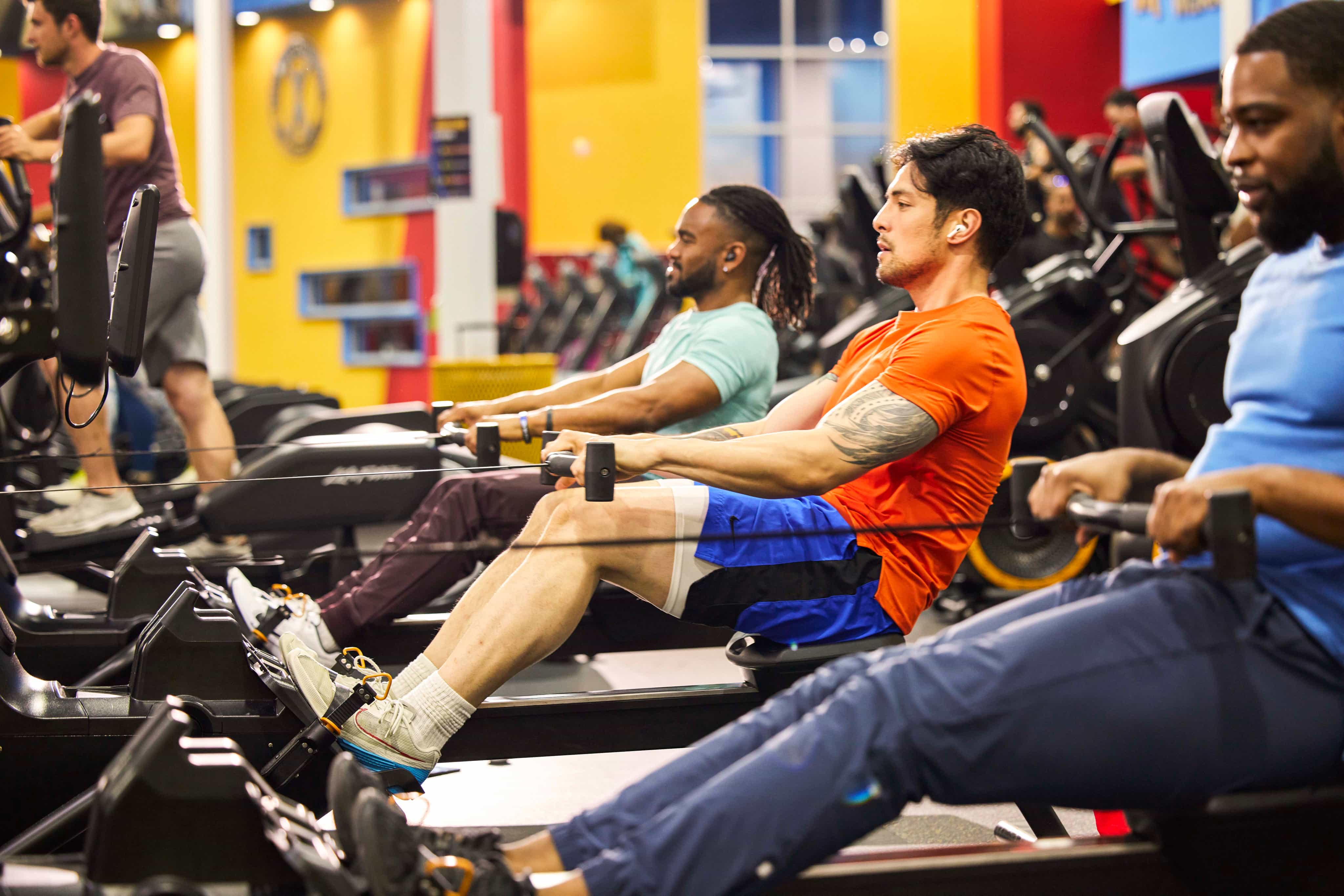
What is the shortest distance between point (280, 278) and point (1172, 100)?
10.3 m

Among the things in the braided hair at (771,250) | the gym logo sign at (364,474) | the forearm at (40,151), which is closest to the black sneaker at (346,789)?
the braided hair at (771,250)

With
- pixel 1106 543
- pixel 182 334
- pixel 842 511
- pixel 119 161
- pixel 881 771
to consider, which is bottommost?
pixel 1106 543

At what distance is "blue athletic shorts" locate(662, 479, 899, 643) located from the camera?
2002mm

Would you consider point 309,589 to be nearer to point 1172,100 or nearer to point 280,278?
point 1172,100

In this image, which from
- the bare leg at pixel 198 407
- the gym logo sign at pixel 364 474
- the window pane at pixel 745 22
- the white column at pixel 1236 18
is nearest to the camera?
the gym logo sign at pixel 364 474

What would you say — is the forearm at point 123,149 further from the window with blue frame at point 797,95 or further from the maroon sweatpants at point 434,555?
the window with blue frame at point 797,95

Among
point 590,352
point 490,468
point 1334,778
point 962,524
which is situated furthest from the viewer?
point 590,352

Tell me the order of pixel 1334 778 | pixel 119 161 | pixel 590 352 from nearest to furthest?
pixel 1334 778 < pixel 119 161 < pixel 590 352

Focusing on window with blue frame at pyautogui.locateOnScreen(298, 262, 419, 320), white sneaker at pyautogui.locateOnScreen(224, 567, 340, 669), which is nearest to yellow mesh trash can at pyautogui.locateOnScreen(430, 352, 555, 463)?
white sneaker at pyautogui.locateOnScreen(224, 567, 340, 669)

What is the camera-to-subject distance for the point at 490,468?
6.39ft

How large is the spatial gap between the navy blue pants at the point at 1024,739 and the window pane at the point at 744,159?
13211mm

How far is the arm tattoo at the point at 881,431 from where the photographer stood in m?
1.92

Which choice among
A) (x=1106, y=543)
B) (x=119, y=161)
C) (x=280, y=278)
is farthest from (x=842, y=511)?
(x=280, y=278)

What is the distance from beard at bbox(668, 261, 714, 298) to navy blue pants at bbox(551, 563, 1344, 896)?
172 centimetres
